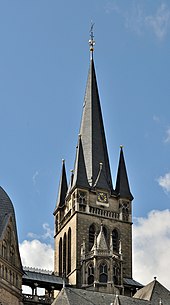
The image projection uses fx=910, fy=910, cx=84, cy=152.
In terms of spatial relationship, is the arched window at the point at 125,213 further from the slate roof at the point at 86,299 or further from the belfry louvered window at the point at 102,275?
the slate roof at the point at 86,299

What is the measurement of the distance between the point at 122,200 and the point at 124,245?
4.33 m

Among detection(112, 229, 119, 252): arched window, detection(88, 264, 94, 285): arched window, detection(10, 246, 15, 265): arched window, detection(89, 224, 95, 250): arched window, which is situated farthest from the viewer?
detection(112, 229, 119, 252): arched window

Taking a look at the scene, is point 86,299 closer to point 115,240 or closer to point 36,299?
point 36,299

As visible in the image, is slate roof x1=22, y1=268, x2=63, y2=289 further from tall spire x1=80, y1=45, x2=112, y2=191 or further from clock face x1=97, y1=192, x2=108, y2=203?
tall spire x1=80, y1=45, x2=112, y2=191

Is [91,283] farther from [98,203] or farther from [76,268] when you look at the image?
[98,203]

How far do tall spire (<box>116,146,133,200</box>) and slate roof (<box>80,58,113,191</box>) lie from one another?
2.74ft

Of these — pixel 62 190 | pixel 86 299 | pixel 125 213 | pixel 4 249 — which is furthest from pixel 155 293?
pixel 62 190

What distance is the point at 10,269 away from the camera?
59.3m

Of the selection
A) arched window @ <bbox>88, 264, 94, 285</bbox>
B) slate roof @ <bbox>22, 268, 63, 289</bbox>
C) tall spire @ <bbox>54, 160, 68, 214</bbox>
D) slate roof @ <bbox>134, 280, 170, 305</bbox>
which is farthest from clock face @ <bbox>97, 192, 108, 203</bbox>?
slate roof @ <bbox>134, 280, 170, 305</bbox>

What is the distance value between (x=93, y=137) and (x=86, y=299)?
85.3 ft

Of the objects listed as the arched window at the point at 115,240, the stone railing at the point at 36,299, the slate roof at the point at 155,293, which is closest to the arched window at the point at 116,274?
the slate roof at the point at 155,293

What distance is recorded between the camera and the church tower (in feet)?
249

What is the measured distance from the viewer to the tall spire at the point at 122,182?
276 ft

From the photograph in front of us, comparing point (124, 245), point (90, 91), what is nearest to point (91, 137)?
point (90, 91)
